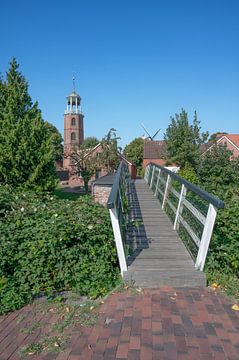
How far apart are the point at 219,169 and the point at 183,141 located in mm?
7024

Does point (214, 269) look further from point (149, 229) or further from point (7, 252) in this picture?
point (7, 252)

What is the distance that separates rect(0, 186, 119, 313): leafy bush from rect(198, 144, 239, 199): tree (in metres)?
11.4

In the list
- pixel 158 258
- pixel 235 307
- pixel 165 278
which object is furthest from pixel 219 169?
pixel 235 307

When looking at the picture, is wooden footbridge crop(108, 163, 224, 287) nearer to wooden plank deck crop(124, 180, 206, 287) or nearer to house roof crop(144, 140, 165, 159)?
wooden plank deck crop(124, 180, 206, 287)

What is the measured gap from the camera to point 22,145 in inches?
710

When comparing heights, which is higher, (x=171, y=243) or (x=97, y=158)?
(x=97, y=158)

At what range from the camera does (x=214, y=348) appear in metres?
2.35

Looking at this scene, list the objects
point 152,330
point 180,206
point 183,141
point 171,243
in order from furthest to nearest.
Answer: point 183,141
point 180,206
point 171,243
point 152,330

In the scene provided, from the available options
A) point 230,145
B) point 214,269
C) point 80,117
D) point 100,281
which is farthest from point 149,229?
point 80,117

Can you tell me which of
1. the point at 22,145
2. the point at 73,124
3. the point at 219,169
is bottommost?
the point at 219,169

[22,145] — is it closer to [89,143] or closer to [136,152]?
[136,152]

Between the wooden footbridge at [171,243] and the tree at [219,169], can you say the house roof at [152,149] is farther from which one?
the wooden footbridge at [171,243]

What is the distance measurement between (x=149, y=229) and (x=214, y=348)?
3129 millimetres

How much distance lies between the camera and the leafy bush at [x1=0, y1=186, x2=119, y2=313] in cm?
338
